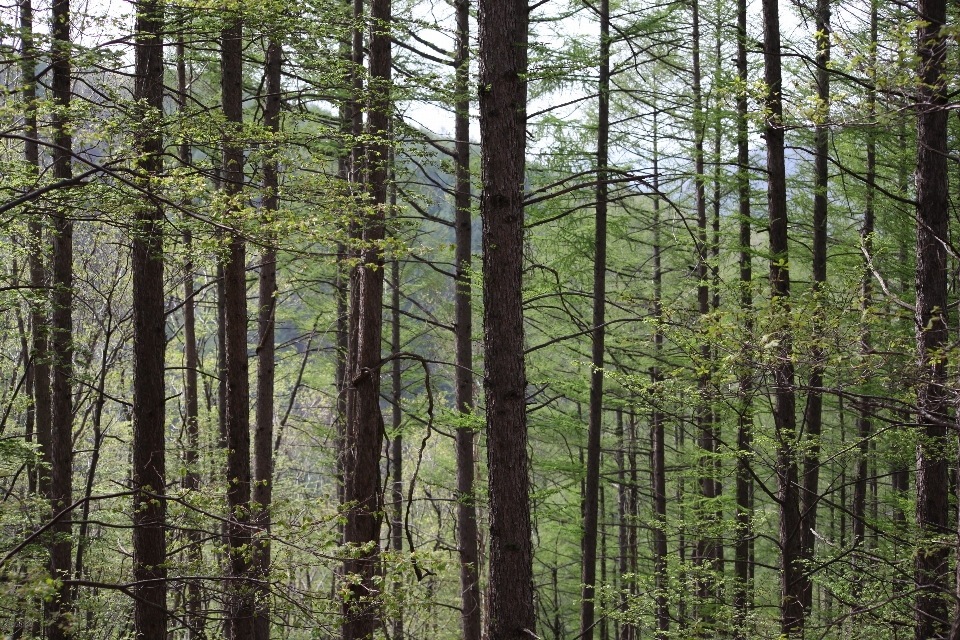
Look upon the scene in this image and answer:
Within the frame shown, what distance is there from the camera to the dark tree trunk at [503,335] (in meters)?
4.96

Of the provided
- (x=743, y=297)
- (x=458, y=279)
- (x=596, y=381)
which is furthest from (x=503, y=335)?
(x=596, y=381)

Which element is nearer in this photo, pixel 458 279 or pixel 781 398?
pixel 781 398

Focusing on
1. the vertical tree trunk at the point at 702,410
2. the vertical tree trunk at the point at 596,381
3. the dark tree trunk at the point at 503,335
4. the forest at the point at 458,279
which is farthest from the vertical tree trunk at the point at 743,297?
the dark tree trunk at the point at 503,335

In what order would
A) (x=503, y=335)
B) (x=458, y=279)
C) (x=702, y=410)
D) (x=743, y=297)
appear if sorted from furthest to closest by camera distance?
(x=702, y=410)
(x=458, y=279)
(x=743, y=297)
(x=503, y=335)

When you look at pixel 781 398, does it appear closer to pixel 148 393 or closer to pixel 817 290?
pixel 817 290

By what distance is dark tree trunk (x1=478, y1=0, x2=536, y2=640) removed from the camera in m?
4.96

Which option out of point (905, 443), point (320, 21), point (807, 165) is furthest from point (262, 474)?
point (807, 165)

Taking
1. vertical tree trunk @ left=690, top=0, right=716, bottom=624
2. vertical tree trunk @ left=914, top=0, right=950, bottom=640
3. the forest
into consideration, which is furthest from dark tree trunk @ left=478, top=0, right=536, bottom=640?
vertical tree trunk @ left=690, top=0, right=716, bottom=624

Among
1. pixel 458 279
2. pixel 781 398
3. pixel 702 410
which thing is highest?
pixel 458 279

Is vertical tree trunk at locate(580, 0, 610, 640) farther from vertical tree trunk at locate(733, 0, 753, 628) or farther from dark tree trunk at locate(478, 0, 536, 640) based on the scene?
dark tree trunk at locate(478, 0, 536, 640)

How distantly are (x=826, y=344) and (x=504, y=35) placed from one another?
2.97 metres

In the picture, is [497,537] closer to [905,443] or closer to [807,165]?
[905,443]

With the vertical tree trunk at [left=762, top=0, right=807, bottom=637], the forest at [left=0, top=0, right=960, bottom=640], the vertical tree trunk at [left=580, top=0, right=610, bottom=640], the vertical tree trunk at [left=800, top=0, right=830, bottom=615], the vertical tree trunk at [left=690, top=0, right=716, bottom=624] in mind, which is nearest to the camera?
the forest at [left=0, top=0, right=960, bottom=640]

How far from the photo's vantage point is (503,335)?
5023mm
